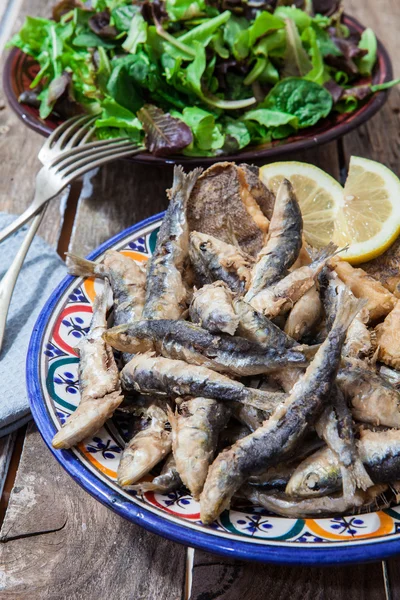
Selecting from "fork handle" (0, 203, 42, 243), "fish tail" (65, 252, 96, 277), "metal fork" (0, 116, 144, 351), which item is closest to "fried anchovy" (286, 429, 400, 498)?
"fish tail" (65, 252, 96, 277)

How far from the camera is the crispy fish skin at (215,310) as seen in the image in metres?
1.76

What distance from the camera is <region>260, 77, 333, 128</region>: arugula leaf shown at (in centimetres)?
313

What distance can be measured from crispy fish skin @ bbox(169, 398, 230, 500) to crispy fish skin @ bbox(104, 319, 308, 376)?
0.40 ft

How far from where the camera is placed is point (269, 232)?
7.29ft

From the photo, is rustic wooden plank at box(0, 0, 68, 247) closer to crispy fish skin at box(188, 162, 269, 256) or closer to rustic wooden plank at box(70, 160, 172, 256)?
rustic wooden plank at box(70, 160, 172, 256)

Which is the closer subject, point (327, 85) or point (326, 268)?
point (326, 268)

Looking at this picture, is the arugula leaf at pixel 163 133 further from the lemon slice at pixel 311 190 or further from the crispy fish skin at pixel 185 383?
the crispy fish skin at pixel 185 383

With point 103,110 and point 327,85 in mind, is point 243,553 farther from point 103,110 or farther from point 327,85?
point 327,85

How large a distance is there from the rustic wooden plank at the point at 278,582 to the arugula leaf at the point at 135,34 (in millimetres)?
2617

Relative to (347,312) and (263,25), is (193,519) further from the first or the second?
(263,25)

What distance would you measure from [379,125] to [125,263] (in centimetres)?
221

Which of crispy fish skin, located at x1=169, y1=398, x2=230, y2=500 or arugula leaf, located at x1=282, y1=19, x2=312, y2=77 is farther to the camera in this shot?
arugula leaf, located at x1=282, y1=19, x2=312, y2=77

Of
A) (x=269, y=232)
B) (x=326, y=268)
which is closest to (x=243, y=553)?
(x=326, y=268)

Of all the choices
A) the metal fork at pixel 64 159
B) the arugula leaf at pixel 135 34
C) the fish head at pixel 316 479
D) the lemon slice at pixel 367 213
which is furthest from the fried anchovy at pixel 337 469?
the arugula leaf at pixel 135 34
